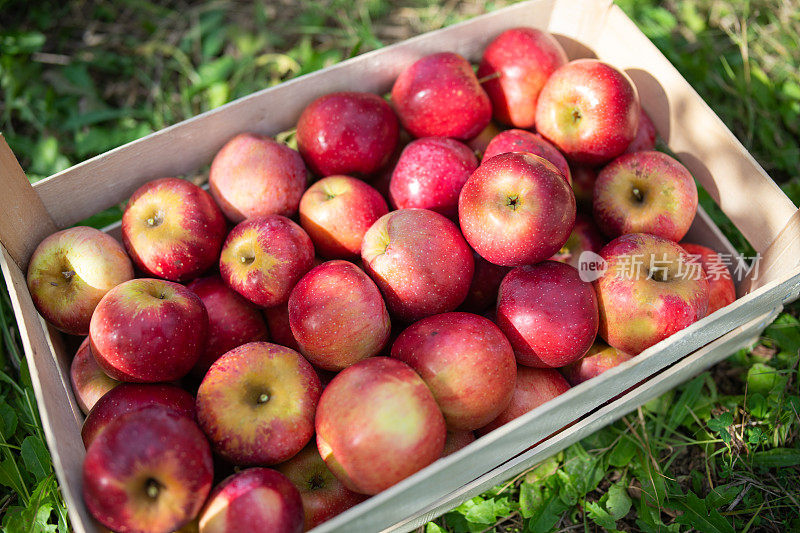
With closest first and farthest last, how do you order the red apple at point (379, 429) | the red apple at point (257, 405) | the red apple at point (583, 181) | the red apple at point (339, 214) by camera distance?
the red apple at point (379, 429) < the red apple at point (257, 405) < the red apple at point (339, 214) < the red apple at point (583, 181)

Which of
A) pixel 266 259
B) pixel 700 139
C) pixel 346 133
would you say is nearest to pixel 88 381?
pixel 266 259

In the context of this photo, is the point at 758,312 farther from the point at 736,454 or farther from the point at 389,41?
the point at 389,41

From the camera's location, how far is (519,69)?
8.29ft

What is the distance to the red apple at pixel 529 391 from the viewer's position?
77.7 inches

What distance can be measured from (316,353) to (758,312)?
160cm

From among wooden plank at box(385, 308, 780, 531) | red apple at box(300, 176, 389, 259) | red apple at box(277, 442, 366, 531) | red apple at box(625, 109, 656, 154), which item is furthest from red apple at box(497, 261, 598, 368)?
red apple at box(625, 109, 656, 154)

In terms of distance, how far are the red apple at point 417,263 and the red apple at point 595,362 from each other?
0.50 m

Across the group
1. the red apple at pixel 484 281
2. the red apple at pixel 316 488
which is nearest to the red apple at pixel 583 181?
the red apple at pixel 484 281

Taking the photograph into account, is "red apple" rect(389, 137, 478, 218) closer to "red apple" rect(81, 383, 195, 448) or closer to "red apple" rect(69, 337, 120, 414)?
"red apple" rect(81, 383, 195, 448)

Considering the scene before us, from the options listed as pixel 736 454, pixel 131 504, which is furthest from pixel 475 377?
pixel 736 454

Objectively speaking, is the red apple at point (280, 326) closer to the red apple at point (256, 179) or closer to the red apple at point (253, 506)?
the red apple at point (256, 179)

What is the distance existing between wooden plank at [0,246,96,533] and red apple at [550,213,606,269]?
174cm

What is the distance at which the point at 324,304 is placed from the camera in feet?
6.04

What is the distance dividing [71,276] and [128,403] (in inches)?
21.8
